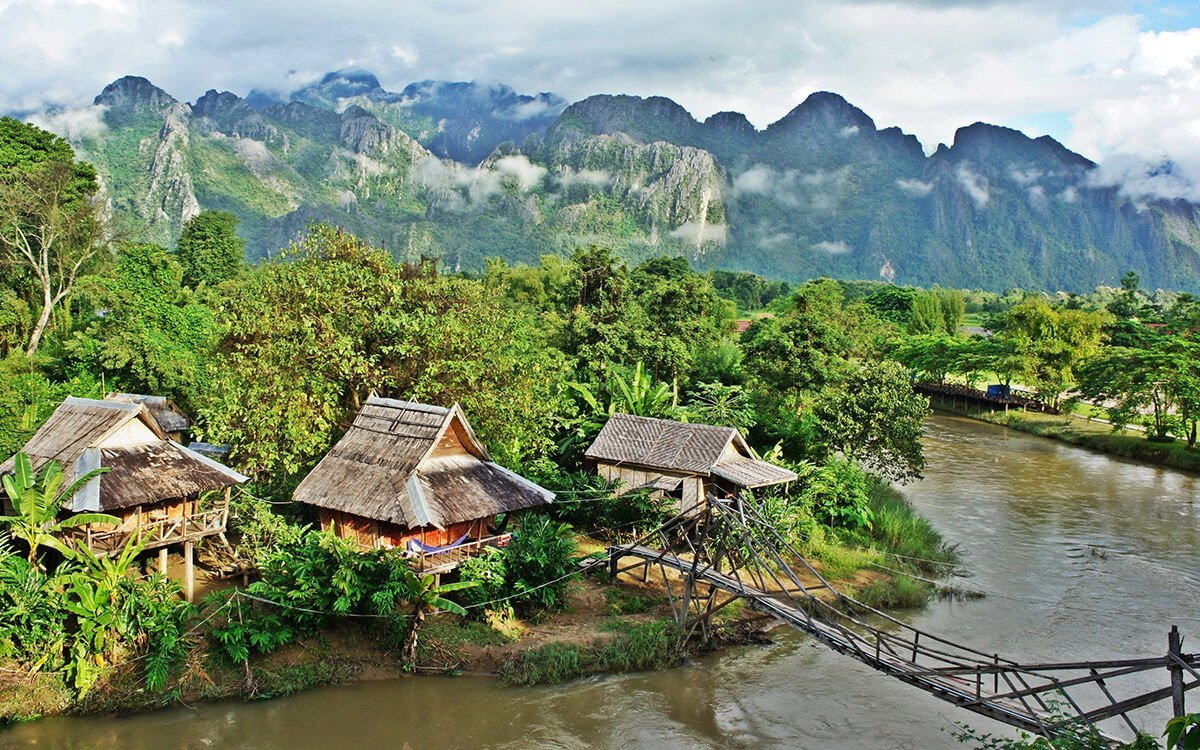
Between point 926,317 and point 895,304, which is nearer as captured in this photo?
point 926,317

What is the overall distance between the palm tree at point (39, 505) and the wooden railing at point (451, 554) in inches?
180

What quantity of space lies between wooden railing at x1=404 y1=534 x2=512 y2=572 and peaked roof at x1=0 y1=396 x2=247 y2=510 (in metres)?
3.76

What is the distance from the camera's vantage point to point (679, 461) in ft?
61.2

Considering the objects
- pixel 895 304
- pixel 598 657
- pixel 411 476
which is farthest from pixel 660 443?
pixel 895 304

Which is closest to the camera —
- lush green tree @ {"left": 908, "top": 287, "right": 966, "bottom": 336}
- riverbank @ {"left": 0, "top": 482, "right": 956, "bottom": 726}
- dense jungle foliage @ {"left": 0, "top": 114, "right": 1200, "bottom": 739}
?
riverbank @ {"left": 0, "top": 482, "right": 956, "bottom": 726}

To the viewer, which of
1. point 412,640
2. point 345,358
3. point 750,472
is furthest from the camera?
point 750,472

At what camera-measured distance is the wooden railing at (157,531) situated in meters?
13.8

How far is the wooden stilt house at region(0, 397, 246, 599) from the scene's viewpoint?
13938 mm

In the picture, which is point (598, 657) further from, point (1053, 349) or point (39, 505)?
point (1053, 349)

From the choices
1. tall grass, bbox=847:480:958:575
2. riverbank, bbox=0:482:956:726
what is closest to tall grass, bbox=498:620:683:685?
riverbank, bbox=0:482:956:726

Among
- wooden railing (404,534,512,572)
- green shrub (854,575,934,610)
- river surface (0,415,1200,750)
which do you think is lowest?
river surface (0,415,1200,750)

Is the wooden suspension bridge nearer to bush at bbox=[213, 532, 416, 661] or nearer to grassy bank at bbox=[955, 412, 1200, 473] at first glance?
bush at bbox=[213, 532, 416, 661]

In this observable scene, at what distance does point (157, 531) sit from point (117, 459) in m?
1.39

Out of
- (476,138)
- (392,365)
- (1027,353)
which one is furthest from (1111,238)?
(392,365)
